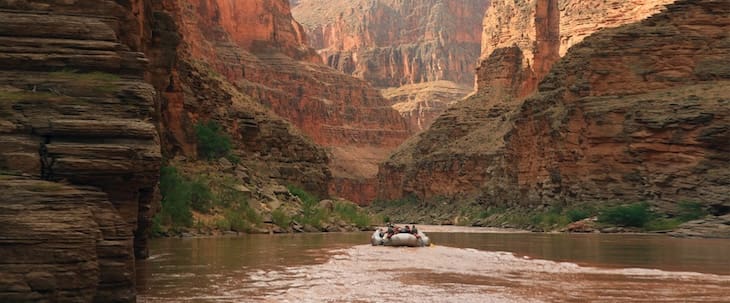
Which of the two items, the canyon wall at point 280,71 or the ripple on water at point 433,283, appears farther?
the canyon wall at point 280,71

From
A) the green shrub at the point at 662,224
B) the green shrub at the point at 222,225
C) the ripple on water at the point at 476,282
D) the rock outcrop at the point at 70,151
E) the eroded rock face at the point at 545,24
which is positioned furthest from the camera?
the eroded rock face at the point at 545,24

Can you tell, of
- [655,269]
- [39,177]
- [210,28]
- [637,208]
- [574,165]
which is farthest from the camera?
[210,28]

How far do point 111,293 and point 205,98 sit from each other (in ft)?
163

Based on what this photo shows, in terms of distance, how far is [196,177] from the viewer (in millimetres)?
52500

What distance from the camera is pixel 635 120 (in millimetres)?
63969

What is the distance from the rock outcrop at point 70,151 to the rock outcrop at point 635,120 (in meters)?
47.0

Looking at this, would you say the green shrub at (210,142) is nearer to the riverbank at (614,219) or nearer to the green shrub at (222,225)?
the green shrub at (222,225)

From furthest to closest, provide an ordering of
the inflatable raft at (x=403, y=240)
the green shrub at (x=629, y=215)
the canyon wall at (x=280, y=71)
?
the canyon wall at (x=280, y=71)
the green shrub at (x=629, y=215)
the inflatable raft at (x=403, y=240)

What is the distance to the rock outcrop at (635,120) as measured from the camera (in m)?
60.3

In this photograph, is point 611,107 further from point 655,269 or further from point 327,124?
point 327,124

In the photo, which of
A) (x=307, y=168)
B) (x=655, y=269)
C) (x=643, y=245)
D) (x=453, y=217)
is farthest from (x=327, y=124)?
(x=655, y=269)

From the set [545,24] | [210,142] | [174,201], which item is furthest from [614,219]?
[545,24]

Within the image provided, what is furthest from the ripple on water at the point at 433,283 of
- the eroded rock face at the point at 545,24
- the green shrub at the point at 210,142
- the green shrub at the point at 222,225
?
the eroded rock face at the point at 545,24

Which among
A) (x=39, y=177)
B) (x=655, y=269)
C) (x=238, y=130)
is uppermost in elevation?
(x=238, y=130)
